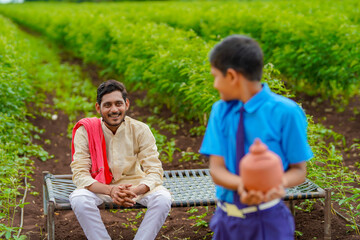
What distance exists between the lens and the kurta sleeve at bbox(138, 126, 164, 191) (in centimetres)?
383

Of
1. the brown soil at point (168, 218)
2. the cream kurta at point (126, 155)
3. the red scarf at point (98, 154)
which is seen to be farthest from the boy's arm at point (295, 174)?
the brown soil at point (168, 218)

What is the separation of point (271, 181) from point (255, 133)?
1.13 ft

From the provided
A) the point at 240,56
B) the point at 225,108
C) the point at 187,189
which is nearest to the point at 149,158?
the point at 187,189

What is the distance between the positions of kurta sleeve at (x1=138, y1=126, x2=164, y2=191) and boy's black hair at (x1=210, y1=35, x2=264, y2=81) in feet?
6.04

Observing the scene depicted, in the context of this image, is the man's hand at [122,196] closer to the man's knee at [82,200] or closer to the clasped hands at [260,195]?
the man's knee at [82,200]

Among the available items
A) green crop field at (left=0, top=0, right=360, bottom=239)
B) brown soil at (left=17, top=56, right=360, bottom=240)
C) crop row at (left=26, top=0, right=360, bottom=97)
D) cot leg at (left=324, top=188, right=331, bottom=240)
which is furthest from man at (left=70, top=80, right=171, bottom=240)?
crop row at (left=26, top=0, right=360, bottom=97)

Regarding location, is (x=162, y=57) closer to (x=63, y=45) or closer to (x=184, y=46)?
(x=184, y=46)

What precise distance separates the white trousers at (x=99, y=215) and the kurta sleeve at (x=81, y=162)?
0.09m

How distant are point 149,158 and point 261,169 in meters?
2.09

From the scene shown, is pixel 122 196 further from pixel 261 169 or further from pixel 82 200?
pixel 261 169

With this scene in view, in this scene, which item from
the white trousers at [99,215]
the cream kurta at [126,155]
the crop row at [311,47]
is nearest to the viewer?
the white trousers at [99,215]

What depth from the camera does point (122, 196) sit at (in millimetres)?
3594

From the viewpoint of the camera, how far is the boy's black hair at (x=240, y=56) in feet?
6.77

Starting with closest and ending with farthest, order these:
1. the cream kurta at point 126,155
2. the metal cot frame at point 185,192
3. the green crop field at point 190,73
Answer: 1. the metal cot frame at point 185,192
2. the cream kurta at point 126,155
3. the green crop field at point 190,73
